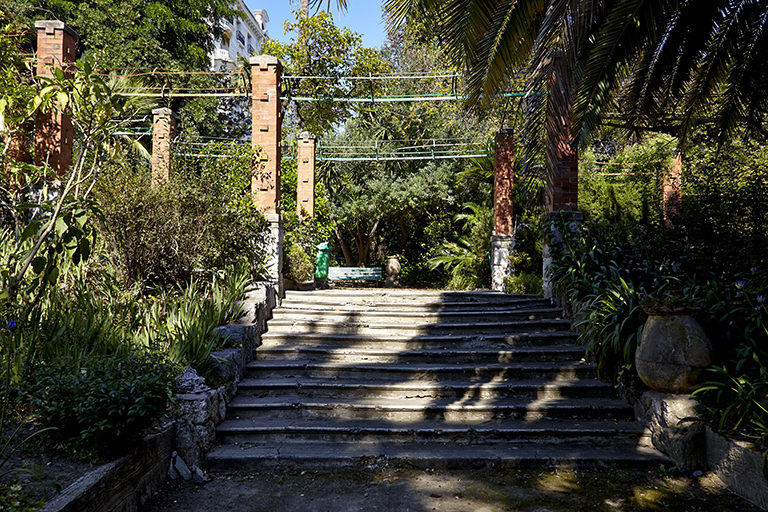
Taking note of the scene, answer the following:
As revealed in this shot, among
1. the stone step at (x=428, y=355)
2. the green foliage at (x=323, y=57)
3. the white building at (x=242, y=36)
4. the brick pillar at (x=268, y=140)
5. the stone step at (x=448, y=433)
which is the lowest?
the stone step at (x=448, y=433)

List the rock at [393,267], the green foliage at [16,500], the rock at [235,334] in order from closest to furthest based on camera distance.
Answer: the green foliage at [16,500]
the rock at [235,334]
the rock at [393,267]

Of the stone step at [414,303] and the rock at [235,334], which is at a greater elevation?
the stone step at [414,303]

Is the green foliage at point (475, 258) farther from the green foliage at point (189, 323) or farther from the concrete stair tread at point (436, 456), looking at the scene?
the concrete stair tread at point (436, 456)

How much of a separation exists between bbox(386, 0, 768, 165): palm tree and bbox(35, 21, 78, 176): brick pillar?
20.0 feet

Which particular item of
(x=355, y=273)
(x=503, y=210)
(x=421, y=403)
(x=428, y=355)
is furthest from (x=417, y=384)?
(x=355, y=273)

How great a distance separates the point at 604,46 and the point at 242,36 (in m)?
46.7

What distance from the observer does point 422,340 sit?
6875mm

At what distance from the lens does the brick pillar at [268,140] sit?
822 cm

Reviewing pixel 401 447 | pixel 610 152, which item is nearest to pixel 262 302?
pixel 401 447

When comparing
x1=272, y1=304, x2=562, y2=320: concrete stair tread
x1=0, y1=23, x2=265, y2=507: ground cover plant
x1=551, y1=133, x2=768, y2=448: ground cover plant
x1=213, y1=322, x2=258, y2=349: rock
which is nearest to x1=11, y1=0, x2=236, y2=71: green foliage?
x1=0, y1=23, x2=265, y2=507: ground cover plant

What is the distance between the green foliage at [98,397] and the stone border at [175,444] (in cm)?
21

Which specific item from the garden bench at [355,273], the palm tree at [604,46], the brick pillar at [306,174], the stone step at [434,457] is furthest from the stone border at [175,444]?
the garden bench at [355,273]

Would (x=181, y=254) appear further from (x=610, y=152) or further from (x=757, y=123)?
(x=610, y=152)

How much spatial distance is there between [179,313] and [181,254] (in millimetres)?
1409
